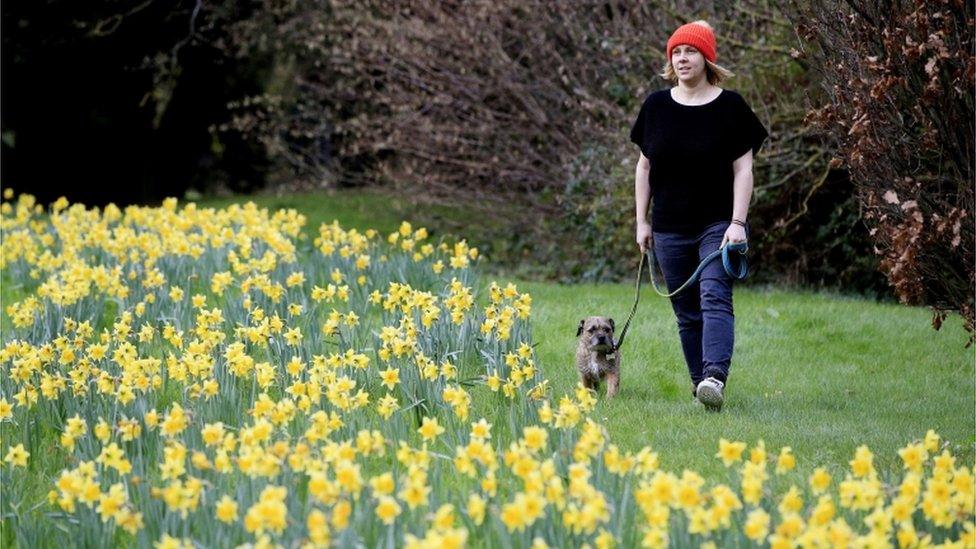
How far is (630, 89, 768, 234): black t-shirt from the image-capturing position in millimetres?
5523

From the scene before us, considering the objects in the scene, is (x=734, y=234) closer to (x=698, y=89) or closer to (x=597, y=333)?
(x=698, y=89)

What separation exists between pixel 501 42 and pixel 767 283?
3.55 metres

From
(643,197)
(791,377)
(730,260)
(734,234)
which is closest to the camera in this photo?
(734,234)

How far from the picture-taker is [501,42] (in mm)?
12305

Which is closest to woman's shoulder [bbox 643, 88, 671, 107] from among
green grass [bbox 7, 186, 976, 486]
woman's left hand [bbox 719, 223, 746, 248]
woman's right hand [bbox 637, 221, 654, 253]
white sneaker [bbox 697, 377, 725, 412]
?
woman's right hand [bbox 637, 221, 654, 253]

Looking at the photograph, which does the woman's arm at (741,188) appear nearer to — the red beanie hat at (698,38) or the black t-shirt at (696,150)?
the black t-shirt at (696,150)

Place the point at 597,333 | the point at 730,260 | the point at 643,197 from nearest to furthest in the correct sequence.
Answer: the point at 730,260 < the point at 597,333 < the point at 643,197

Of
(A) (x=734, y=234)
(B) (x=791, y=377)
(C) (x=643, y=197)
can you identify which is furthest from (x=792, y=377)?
(A) (x=734, y=234)

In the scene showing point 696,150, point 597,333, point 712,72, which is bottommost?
point 597,333

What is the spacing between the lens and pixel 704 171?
5566 millimetres

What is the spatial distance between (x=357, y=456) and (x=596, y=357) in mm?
1670

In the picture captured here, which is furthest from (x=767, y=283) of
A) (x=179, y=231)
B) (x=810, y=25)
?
(x=810, y=25)

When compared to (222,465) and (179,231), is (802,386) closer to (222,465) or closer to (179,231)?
(222,465)

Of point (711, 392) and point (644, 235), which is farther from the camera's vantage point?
point (644, 235)
